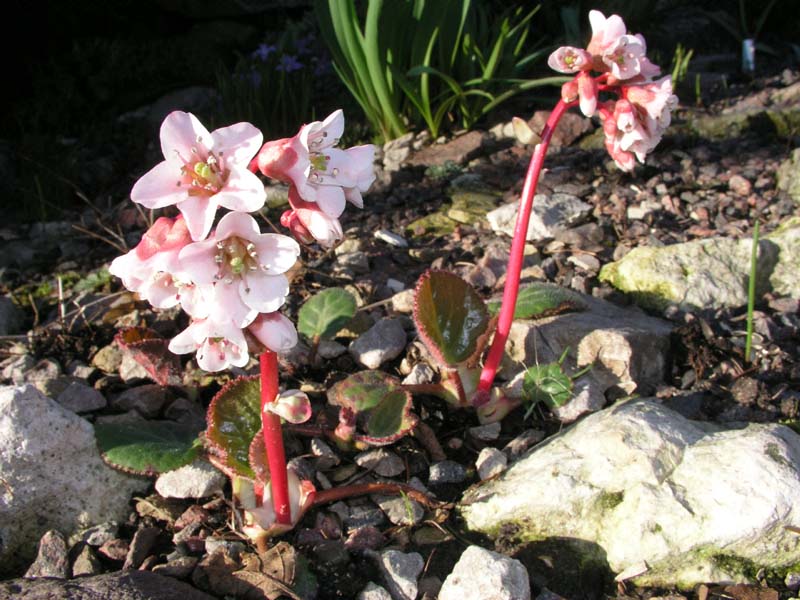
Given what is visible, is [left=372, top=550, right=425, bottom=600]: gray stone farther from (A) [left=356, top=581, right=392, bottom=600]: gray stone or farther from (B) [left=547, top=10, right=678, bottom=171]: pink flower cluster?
(B) [left=547, top=10, right=678, bottom=171]: pink flower cluster

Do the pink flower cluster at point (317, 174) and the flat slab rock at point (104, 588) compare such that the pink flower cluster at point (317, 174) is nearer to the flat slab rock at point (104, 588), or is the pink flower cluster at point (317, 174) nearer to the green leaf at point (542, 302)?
the flat slab rock at point (104, 588)

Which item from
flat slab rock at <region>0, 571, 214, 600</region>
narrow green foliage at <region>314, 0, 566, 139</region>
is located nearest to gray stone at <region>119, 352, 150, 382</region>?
flat slab rock at <region>0, 571, 214, 600</region>

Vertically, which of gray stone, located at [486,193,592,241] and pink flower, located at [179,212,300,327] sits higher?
pink flower, located at [179,212,300,327]

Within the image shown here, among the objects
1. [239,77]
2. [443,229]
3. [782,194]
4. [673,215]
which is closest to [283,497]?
[443,229]

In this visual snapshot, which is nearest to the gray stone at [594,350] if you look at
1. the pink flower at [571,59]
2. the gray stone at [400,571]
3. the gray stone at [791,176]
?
the gray stone at [400,571]

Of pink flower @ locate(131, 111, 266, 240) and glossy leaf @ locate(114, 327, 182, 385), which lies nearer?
pink flower @ locate(131, 111, 266, 240)

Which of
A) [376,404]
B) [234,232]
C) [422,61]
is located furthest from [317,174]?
[422,61]
